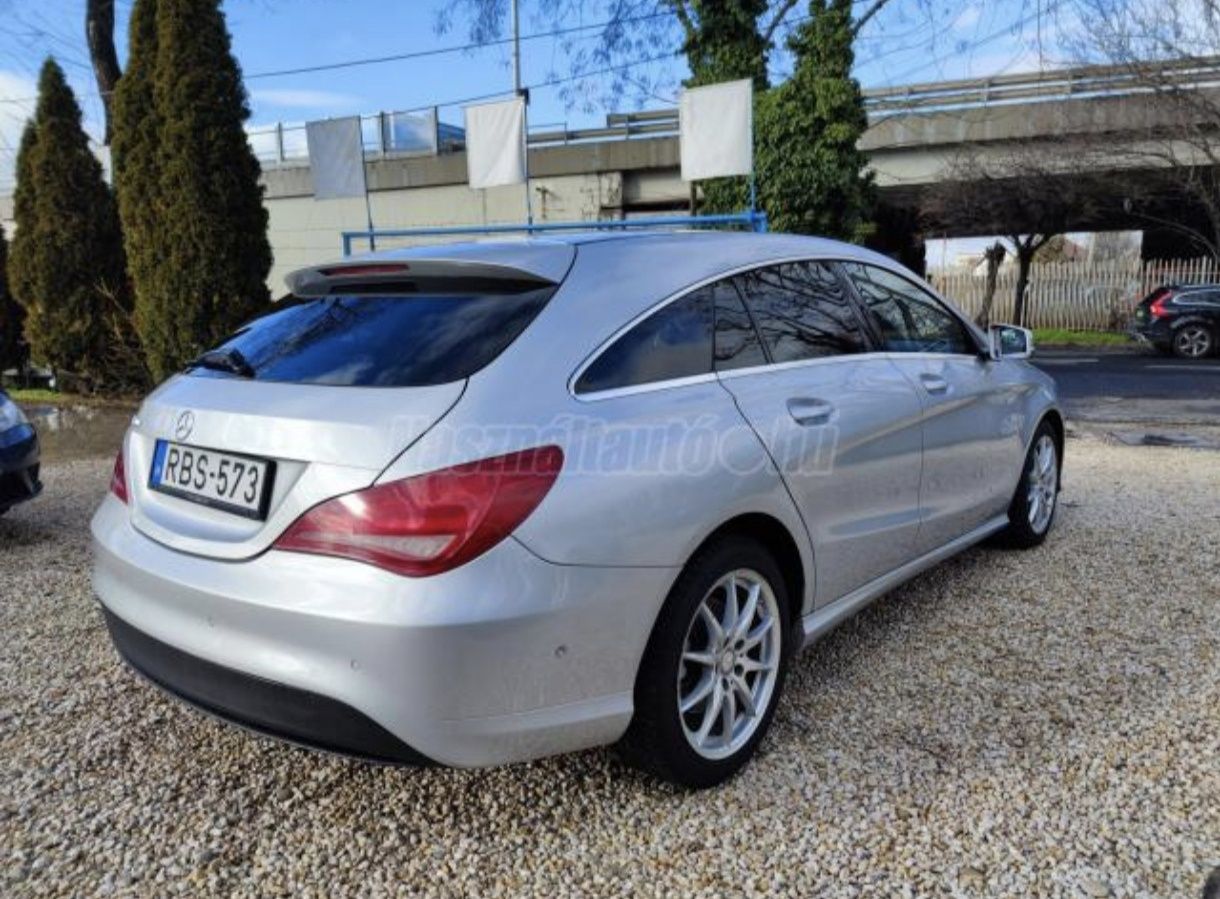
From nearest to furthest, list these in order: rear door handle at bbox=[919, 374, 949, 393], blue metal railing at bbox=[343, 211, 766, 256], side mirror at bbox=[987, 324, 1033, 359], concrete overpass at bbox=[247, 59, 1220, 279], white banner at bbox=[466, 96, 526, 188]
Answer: rear door handle at bbox=[919, 374, 949, 393], blue metal railing at bbox=[343, 211, 766, 256], side mirror at bbox=[987, 324, 1033, 359], white banner at bbox=[466, 96, 526, 188], concrete overpass at bbox=[247, 59, 1220, 279]

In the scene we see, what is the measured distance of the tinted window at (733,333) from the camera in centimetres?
271

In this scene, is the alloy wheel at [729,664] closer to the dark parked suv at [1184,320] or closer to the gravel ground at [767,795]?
the gravel ground at [767,795]

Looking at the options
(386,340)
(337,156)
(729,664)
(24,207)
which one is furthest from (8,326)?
(729,664)

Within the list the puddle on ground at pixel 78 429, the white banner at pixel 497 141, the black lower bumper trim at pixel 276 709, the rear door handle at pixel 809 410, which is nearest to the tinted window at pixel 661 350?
the rear door handle at pixel 809 410

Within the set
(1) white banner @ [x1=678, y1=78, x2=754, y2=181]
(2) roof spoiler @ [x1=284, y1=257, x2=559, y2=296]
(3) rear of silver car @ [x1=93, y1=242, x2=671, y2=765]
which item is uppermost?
(1) white banner @ [x1=678, y1=78, x2=754, y2=181]

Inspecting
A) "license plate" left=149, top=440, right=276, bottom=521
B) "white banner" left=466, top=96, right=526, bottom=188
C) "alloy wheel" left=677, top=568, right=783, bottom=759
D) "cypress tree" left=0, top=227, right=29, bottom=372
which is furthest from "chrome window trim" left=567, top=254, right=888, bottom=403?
"cypress tree" left=0, top=227, right=29, bottom=372

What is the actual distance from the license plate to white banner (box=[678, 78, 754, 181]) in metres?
6.66

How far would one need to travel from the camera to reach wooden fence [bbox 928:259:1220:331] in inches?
957

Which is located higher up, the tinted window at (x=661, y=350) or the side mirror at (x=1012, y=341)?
the tinted window at (x=661, y=350)

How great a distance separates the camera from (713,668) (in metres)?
2.53

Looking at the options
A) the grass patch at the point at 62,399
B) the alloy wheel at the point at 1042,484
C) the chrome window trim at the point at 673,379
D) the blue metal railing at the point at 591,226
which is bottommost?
the grass patch at the point at 62,399

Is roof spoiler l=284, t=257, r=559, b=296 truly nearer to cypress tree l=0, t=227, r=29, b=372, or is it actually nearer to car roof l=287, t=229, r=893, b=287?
car roof l=287, t=229, r=893, b=287

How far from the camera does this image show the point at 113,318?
11.7 meters

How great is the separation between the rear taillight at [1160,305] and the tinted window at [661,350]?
59.4 feet
